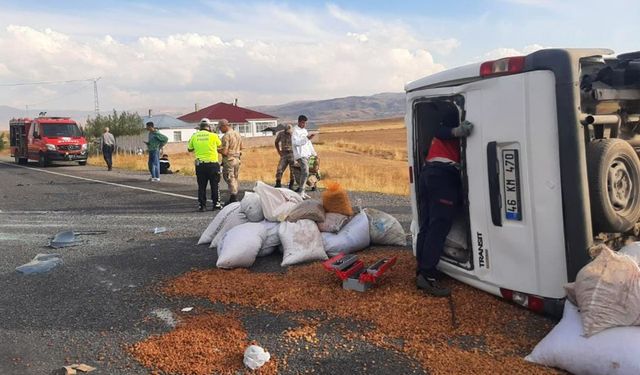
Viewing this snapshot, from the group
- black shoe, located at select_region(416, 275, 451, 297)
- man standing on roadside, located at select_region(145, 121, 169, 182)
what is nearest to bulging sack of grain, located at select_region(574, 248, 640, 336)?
black shoe, located at select_region(416, 275, 451, 297)

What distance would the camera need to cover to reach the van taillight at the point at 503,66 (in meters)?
3.58

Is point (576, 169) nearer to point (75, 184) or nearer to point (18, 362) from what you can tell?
point (18, 362)

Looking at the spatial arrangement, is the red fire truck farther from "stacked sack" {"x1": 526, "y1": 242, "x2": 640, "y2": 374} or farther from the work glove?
"stacked sack" {"x1": 526, "y1": 242, "x2": 640, "y2": 374}

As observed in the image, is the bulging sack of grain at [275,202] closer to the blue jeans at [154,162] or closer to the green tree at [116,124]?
the blue jeans at [154,162]

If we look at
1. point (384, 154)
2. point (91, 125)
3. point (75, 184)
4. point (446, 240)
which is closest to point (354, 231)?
point (446, 240)

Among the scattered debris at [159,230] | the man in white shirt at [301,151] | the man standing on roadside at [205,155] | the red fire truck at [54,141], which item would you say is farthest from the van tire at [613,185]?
the red fire truck at [54,141]

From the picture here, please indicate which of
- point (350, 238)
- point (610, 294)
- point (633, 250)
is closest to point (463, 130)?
point (633, 250)

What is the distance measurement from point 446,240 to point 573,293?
4.99 feet

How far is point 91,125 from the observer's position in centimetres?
3919

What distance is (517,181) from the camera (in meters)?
3.69

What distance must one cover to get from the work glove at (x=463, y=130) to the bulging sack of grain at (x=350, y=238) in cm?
225

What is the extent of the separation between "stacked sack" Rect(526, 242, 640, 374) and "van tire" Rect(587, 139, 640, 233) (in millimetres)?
380

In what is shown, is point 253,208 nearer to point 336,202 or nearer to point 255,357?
point 336,202

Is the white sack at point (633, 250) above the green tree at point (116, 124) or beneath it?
beneath
